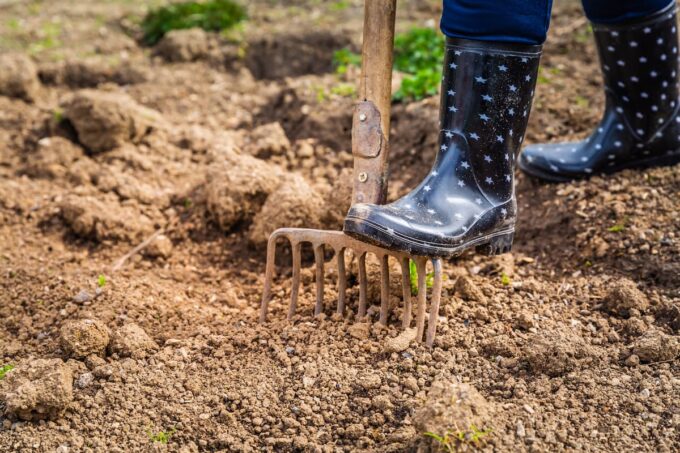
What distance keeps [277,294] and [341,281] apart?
1.42ft

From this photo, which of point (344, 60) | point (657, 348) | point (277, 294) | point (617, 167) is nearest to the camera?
point (657, 348)

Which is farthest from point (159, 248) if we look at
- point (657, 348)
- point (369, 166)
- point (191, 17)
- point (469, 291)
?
point (191, 17)

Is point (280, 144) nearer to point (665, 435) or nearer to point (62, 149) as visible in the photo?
point (62, 149)

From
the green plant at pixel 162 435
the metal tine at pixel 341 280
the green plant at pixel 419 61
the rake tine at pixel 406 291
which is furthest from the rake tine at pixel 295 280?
the green plant at pixel 419 61

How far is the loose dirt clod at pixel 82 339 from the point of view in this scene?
2436mm

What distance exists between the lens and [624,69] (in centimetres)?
302

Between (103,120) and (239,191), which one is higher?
(103,120)

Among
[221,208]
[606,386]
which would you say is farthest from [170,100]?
[606,386]

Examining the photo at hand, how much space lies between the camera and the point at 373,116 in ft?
8.34

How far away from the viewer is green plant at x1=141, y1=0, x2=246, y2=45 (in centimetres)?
541

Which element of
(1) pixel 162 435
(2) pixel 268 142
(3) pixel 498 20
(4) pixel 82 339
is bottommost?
(1) pixel 162 435

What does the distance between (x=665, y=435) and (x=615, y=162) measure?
59.0 inches

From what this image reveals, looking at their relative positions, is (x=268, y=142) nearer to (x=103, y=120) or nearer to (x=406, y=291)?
(x=103, y=120)

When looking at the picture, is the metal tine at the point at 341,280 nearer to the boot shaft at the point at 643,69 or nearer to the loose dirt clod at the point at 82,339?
the loose dirt clod at the point at 82,339
